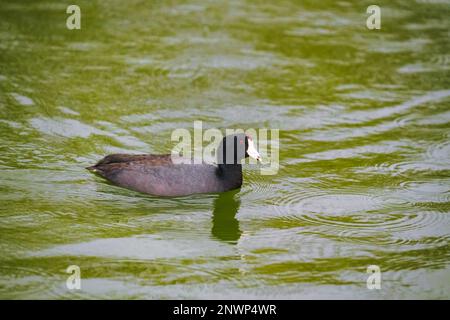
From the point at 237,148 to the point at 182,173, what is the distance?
59 cm

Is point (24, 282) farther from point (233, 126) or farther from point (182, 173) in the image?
point (233, 126)

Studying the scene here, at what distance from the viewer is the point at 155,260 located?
671 centimetres

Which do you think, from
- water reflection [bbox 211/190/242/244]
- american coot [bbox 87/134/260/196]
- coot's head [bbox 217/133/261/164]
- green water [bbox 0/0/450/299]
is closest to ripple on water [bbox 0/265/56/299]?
green water [bbox 0/0/450/299]

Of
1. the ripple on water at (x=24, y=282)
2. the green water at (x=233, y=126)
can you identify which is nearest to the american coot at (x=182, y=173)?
the green water at (x=233, y=126)

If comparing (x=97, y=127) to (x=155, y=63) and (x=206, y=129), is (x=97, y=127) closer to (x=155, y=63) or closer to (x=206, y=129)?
(x=206, y=129)

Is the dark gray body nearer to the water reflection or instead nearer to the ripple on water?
the water reflection

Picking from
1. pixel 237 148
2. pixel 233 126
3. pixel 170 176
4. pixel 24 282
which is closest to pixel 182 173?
pixel 170 176

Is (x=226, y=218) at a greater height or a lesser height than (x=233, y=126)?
lesser

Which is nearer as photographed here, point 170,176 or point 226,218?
point 226,218

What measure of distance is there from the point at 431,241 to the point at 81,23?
290 inches

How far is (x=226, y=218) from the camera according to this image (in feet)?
25.4

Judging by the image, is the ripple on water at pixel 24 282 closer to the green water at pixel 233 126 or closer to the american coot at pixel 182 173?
the green water at pixel 233 126

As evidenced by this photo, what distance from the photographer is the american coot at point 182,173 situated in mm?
7969

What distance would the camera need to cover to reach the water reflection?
289 inches
